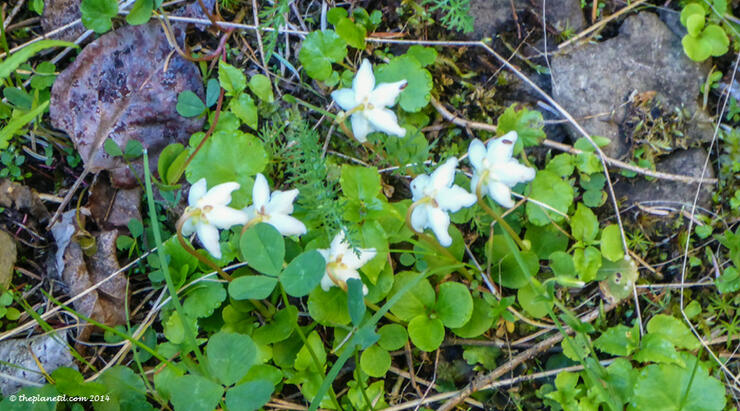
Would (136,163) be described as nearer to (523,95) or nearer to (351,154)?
(351,154)

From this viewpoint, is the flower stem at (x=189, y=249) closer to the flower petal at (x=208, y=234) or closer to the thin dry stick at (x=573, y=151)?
the flower petal at (x=208, y=234)

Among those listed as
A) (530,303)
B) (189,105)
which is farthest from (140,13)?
(530,303)

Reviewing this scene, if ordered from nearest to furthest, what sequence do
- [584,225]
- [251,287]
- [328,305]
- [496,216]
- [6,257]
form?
[251,287]
[496,216]
[328,305]
[584,225]
[6,257]

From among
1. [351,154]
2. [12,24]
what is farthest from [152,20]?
[351,154]

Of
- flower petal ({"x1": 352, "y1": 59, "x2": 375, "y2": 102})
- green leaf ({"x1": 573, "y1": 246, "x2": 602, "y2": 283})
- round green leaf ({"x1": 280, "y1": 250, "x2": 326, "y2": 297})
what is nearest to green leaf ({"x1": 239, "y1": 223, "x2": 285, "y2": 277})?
round green leaf ({"x1": 280, "y1": 250, "x2": 326, "y2": 297})

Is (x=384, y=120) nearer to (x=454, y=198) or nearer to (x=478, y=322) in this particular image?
(x=454, y=198)

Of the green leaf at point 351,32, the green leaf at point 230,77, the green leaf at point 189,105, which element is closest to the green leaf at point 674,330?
the green leaf at point 351,32

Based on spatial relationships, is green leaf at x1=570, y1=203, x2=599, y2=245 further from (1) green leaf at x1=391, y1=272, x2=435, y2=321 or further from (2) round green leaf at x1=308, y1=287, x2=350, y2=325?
(2) round green leaf at x1=308, y1=287, x2=350, y2=325
